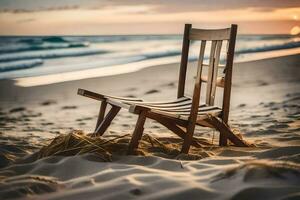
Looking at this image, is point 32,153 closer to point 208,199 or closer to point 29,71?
point 208,199

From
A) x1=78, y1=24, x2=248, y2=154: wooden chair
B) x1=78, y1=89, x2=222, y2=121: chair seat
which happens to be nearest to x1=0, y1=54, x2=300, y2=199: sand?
x1=78, y1=24, x2=248, y2=154: wooden chair

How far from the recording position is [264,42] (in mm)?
7152

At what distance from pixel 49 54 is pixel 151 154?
4.76 m

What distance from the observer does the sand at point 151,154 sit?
2119 millimetres

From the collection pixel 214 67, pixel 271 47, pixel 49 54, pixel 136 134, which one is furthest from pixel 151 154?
pixel 49 54

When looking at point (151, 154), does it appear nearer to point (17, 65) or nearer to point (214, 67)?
point (214, 67)

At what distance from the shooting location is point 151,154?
2896 mm

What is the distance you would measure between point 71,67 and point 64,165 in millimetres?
4160

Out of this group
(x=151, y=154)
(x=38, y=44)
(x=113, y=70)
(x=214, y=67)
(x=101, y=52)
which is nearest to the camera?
(x=151, y=154)

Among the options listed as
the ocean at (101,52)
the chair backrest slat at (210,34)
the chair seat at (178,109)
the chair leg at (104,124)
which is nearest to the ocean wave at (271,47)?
the ocean at (101,52)

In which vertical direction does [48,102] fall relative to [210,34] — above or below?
below

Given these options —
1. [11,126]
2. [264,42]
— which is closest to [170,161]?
[11,126]

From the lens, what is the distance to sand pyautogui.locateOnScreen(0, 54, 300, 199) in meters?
2.12

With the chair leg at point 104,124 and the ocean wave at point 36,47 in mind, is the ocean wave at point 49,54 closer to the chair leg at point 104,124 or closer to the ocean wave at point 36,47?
the ocean wave at point 36,47
